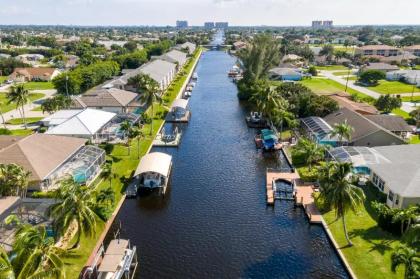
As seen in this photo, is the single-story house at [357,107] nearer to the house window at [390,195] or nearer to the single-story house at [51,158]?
the house window at [390,195]

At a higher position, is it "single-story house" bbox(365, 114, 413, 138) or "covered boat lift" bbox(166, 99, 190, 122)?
"single-story house" bbox(365, 114, 413, 138)

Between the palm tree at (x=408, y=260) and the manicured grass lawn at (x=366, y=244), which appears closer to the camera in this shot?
the palm tree at (x=408, y=260)

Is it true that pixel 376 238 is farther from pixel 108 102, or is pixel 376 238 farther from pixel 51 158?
pixel 108 102

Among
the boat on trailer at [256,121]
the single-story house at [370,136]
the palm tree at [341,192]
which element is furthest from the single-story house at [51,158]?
the single-story house at [370,136]

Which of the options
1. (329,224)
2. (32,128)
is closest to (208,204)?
(329,224)

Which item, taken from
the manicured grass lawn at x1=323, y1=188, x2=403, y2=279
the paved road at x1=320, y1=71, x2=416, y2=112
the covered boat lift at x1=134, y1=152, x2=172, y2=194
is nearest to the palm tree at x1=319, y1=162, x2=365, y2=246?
the manicured grass lawn at x1=323, y1=188, x2=403, y2=279

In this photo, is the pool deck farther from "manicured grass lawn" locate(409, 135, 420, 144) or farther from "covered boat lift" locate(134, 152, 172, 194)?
"manicured grass lawn" locate(409, 135, 420, 144)

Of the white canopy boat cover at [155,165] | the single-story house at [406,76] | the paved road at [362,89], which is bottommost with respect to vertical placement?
the white canopy boat cover at [155,165]
